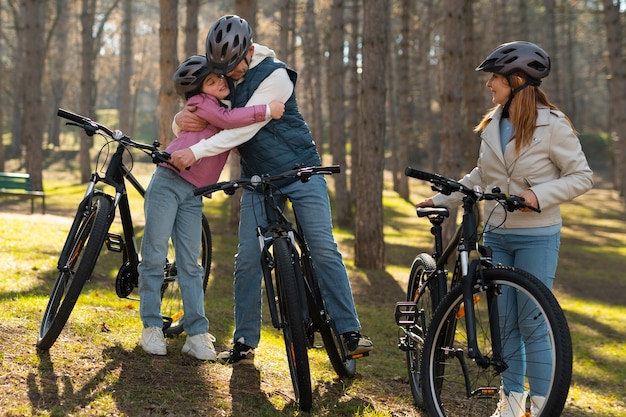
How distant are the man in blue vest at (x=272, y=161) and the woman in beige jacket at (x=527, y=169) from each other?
1.13m

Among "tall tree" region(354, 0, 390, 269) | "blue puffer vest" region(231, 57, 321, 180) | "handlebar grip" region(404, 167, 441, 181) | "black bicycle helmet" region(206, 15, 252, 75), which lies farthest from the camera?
"tall tree" region(354, 0, 390, 269)

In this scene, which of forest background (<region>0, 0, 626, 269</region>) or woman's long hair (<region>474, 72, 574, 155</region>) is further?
forest background (<region>0, 0, 626, 269</region>)

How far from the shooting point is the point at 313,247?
518 cm

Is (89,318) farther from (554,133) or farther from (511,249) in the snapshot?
(554,133)

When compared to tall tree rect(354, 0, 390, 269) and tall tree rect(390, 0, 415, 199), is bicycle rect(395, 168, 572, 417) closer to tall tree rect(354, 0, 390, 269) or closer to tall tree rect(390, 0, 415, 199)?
tall tree rect(354, 0, 390, 269)

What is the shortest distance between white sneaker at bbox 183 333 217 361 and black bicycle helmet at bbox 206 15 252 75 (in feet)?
6.02

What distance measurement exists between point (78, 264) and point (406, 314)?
6.85 ft

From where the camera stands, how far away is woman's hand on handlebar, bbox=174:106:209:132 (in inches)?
209

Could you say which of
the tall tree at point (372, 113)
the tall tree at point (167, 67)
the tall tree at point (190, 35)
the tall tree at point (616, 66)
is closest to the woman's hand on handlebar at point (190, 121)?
the tall tree at point (372, 113)

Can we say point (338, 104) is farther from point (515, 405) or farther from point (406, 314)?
point (515, 405)

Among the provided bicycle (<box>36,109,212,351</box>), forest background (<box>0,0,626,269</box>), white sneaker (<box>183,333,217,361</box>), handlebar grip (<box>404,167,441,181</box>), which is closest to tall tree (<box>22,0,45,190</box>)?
forest background (<box>0,0,626,269</box>)

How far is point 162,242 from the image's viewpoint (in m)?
5.42

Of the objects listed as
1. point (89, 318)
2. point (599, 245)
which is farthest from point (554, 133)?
point (599, 245)

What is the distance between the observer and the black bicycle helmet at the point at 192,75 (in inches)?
205
